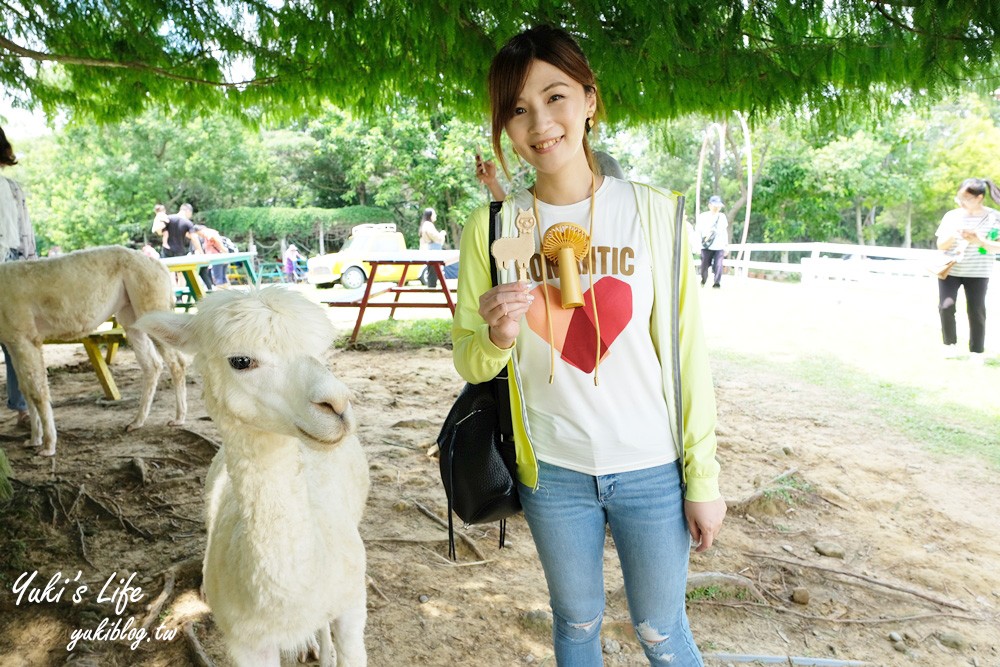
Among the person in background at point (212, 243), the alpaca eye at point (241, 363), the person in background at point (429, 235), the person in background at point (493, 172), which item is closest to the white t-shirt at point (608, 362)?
the alpaca eye at point (241, 363)

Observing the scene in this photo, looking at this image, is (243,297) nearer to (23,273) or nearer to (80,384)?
(23,273)

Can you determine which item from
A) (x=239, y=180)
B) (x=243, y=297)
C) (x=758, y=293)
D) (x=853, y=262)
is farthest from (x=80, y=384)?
(x=239, y=180)

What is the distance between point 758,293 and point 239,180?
71.8 feet

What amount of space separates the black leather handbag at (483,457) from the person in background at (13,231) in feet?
Answer: 14.1

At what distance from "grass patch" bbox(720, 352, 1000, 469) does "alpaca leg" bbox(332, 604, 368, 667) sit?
14.1 feet

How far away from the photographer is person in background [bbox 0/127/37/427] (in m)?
4.34

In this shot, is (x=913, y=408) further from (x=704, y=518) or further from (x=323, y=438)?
(x=323, y=438)

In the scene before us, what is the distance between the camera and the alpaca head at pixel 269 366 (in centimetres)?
137

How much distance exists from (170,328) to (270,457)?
42cm

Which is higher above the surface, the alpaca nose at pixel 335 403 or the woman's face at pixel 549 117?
the woman's face at pixel 549 117

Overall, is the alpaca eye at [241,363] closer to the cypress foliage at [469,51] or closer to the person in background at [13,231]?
the cypress foliage at [469,51]

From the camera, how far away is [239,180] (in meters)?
26.3

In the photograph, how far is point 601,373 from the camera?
53.3 inches

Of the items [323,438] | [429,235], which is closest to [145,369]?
[323,438]
